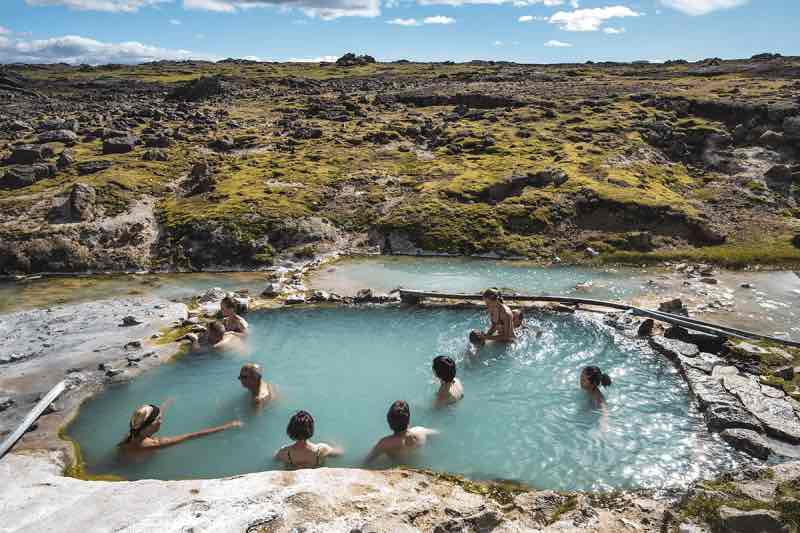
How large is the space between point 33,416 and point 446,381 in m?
10.3

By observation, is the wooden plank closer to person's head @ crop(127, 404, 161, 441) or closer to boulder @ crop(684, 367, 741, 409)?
person's head @ crop(127, 404, 161, 441)

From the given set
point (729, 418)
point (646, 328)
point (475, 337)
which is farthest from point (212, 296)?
point (729, 418)

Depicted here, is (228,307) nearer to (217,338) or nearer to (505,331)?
(217,338)

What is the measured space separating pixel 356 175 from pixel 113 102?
5922 cm

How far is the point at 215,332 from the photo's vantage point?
711 inches

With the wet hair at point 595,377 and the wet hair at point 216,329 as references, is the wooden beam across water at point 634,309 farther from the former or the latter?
the wet hair at point 216,329

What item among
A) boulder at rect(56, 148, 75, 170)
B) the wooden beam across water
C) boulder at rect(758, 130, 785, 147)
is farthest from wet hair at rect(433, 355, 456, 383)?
boulder at rect(758, 130, 785, 147)

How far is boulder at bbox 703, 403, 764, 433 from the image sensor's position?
12328 mm

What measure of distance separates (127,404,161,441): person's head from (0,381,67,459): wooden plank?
2.65m

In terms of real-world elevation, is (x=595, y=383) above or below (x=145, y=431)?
above

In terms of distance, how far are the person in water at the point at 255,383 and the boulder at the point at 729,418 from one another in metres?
10.8

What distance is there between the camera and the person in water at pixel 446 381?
1441 cm

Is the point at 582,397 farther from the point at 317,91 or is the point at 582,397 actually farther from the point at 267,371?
the point at 317,91

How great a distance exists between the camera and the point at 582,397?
14.6 meters
